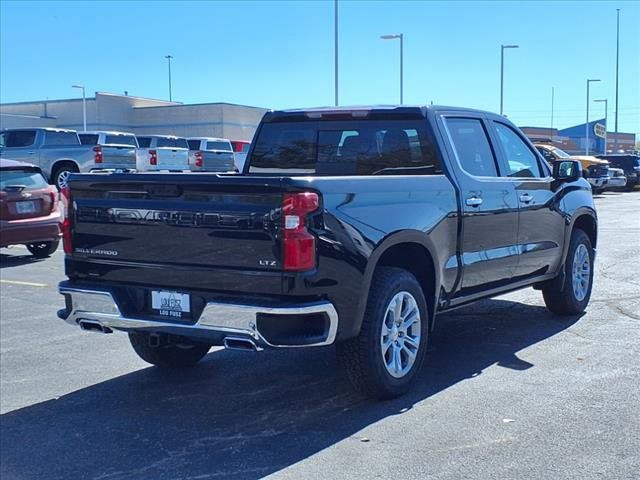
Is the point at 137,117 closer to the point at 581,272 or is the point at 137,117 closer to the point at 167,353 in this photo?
the point at 581,272

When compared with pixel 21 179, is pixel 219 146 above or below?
above

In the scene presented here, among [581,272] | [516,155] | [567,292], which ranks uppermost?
[516,155]

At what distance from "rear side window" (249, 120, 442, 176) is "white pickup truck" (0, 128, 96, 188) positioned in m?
17.3

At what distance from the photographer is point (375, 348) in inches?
198

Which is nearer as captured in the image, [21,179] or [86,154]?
[21,179]

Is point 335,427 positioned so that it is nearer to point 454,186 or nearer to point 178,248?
point 178,248

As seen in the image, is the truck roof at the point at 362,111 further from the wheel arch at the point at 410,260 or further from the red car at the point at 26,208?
the red car at the point at 26,208

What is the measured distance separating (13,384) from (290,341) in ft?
8.79

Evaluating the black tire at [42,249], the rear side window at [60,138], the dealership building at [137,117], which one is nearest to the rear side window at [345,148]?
the black tire at [42,249]

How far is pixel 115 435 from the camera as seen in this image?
A: 4.88 meters

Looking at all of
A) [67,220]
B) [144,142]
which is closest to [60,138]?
[144,142]

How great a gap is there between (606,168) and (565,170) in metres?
24.9

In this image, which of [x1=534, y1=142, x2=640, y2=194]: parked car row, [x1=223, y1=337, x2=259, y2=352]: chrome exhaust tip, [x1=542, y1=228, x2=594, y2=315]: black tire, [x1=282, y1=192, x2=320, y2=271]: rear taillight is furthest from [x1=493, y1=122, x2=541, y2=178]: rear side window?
[x1=534, y1=142, x2=640, y2=194]: parked car row

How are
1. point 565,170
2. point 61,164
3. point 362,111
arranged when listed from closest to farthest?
1. point 362,111
2. point 565,170
3. point 61,164
